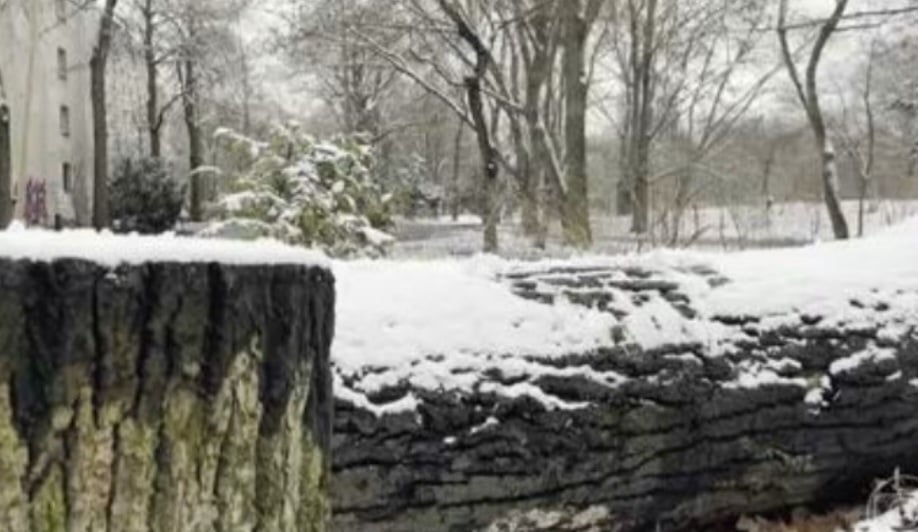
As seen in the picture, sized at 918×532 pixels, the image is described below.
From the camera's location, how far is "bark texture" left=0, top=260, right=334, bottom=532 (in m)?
1.25

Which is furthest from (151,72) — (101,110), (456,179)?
(456,179)

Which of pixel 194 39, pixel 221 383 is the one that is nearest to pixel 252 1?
pixel 194 39

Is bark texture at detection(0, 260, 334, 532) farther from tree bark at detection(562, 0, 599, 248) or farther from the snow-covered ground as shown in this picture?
tree bark at detection(562, 0, 599, 248)

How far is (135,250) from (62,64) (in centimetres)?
3068

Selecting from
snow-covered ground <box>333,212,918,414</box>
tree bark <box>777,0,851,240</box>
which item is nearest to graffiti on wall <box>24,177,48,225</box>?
tree bark <box>777,0,851,240</box>

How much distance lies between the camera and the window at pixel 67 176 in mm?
29078

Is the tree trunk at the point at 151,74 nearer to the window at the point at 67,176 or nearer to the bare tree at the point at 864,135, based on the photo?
the window at the point at 67,176

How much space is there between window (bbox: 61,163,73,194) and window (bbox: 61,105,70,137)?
847mm

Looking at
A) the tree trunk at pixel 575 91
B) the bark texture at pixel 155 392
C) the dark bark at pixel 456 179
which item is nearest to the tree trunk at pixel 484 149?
the tree trunk at pixel 575 91

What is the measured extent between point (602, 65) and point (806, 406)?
25991 mm

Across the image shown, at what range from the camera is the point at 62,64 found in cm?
2986

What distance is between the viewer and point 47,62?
27.8 metres

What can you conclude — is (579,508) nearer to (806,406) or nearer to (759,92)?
(806,406)

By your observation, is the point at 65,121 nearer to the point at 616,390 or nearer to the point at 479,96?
the point at 479,96
